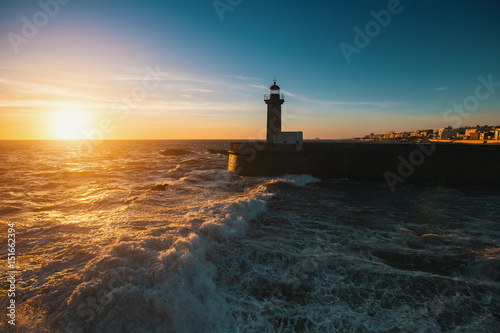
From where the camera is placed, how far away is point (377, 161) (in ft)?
61.1

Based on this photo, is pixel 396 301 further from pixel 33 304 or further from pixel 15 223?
pixel 15 223

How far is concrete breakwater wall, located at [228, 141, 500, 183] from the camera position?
17.2 meters

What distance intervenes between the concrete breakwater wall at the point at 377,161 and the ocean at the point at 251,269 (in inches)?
331

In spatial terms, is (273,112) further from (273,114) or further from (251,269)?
(251,269)

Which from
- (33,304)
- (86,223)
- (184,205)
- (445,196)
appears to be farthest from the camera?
(445,196)

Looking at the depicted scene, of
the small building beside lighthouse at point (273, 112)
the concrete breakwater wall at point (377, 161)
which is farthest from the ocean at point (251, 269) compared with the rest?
the small building beside lighthouse at point (273, 112)

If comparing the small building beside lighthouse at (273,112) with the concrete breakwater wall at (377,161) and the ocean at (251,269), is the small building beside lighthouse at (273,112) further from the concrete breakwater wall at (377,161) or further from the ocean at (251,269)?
the ocean at (251,269)

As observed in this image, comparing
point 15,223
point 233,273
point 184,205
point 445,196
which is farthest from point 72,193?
point 445,196

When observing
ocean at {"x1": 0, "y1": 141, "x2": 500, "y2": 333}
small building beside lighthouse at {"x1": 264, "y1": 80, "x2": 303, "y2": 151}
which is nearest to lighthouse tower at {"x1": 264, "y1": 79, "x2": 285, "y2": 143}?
small building beside lighthouse at {"x1": 264, "y1": 80, "x2": 303, "y2": 151}

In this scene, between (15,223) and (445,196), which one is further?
(445,196)

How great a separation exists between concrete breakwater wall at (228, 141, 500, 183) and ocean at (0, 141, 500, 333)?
27.6 ft

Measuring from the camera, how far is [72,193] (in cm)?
1359

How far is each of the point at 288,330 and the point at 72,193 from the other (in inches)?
586

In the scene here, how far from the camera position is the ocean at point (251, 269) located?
3.82 m
